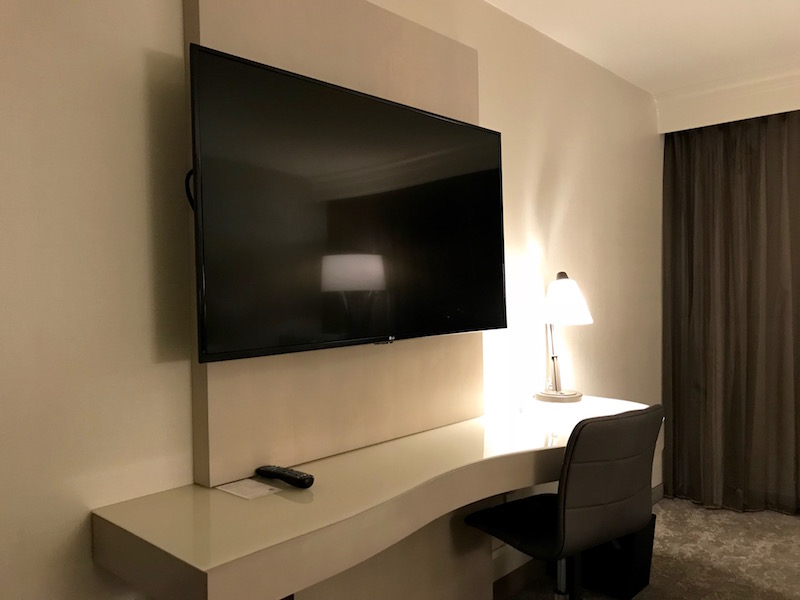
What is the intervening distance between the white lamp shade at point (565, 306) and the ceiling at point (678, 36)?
1.13m

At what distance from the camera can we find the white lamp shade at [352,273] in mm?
1803

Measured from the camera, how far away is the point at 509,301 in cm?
273

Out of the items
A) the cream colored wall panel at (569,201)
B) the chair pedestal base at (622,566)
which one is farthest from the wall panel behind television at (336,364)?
the chair pedestal base at (622,566)

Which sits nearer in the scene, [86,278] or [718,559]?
[86,278]

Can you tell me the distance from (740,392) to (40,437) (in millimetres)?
3645

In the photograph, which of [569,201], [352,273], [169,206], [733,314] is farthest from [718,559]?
[169,206]

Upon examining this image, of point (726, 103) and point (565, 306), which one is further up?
point (726, 103)

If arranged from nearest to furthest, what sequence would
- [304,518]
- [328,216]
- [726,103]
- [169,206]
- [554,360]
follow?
[304,518]
[169,206]
[328,216]
[554,360]
[726,103]

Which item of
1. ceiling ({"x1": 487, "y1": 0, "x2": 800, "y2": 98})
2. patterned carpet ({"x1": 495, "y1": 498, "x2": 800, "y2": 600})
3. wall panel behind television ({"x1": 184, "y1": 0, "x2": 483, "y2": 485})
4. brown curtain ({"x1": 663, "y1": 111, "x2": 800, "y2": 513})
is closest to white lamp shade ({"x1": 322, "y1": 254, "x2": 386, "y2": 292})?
wall panel behind television ({"x1": 184, "y1": 0, "x2": 483, "y2": 485})

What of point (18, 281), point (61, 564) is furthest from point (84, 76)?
point (61, 564)

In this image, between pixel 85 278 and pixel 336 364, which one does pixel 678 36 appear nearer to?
pixel 336 364

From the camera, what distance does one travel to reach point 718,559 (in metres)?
3.06

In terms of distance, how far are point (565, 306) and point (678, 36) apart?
1404 millimetres

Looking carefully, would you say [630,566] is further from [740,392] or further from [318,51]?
[318,51]
